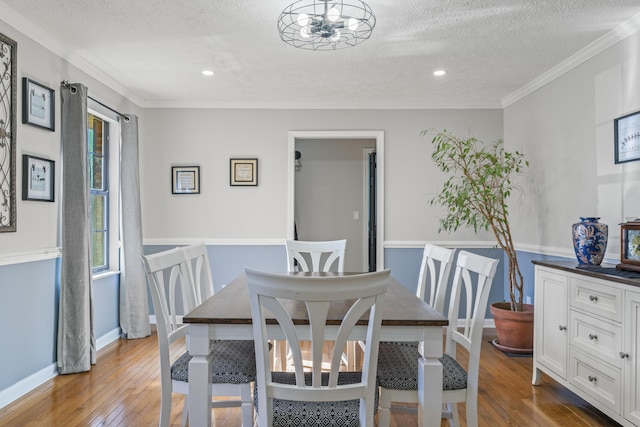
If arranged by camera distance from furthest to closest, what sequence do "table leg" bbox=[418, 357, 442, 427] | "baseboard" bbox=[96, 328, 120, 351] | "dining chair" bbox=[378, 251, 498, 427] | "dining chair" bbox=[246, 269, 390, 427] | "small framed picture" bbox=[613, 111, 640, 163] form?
"baseboard" bbox=[96, 328, 120, 351] → "small framed picture" bbox=[613, 111, 640, 163] → "dining chair" bbox=[378, 251, 498, 427] → "table leg" bbox=[418, 357, 442, 427] → "dining chair" bbox=[246, 269, 390, 427]

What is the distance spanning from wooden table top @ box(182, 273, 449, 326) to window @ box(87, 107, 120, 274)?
239 cm

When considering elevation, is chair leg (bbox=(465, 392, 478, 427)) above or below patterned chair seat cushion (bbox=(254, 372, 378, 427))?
below

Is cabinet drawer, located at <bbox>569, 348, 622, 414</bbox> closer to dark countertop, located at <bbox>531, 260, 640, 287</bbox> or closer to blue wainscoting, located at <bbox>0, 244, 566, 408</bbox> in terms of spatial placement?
dark countertop, located at <bbox>531, 260, 640, 287</bbox>

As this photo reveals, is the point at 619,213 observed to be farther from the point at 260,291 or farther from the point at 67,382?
the point at 67,382

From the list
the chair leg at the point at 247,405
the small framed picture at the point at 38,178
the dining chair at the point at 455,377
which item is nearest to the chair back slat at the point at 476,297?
the dining chair at the point at 455,377

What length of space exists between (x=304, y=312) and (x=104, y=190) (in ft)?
10.1

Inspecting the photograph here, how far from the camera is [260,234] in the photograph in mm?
4590

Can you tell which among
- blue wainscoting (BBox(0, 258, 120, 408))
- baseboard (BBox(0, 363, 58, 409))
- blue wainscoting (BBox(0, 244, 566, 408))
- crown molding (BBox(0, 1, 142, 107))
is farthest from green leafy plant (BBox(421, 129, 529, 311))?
baseboard (BBox(0, 363, 58, 409))

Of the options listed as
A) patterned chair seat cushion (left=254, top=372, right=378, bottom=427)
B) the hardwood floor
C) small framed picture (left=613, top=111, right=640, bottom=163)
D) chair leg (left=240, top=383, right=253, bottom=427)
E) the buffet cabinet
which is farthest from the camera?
small framed picture (left=613, top=111, right=640, bottom=163)

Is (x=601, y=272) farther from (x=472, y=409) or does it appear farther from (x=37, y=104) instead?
(x=37, y=104)

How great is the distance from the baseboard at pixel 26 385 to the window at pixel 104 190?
1.00m

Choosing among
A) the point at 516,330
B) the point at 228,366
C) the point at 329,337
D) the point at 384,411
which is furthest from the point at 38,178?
the point at 516,330

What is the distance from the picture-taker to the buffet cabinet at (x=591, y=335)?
2133 mm

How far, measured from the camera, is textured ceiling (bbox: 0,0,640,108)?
2.55 metres
